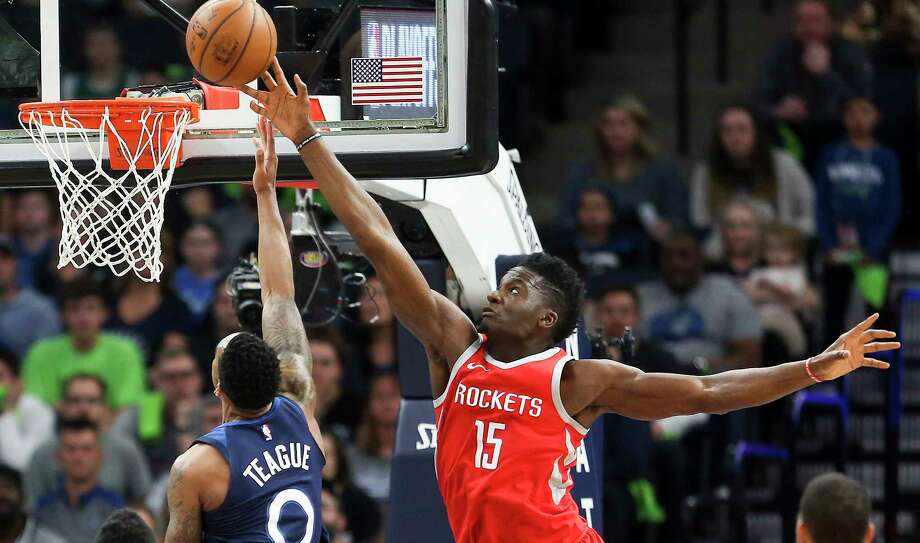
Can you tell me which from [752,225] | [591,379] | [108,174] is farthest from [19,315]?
[591,379]

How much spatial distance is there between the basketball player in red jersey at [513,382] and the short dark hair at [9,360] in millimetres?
5049

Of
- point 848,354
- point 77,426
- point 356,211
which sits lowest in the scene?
point 77,426

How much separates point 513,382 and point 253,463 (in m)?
0.84

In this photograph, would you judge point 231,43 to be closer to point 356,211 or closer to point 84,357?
point 356,211

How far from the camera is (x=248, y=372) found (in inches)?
195

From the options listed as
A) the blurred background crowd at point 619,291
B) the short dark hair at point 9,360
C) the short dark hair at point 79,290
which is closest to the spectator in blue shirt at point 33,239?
the blurred background crowd at point 619,291

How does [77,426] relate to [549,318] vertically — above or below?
below

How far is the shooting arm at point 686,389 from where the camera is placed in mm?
4766

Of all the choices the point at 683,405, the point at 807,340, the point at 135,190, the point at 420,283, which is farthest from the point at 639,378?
the point at 807,340

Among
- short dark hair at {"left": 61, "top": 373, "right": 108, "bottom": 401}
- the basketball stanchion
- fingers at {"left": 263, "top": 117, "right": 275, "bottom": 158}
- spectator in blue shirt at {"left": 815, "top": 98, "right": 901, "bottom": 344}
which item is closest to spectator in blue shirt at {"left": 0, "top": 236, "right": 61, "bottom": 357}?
short dark hair at {"left": 61, "top": 373, "right": 108, "bottom": 401}

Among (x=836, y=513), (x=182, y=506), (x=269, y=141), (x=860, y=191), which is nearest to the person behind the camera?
(x=182, y=506)

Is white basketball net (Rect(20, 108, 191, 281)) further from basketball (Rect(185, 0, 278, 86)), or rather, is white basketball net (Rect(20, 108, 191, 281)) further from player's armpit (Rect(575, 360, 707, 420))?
player's armpit (Rect(575, 360, 707, 420))

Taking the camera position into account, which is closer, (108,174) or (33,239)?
(108,174)

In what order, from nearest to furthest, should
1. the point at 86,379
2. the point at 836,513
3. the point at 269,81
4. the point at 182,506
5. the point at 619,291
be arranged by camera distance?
the point at 269,81
the point at 182,506
the point at 836,513
the point at 619,291
the point at 86,379
